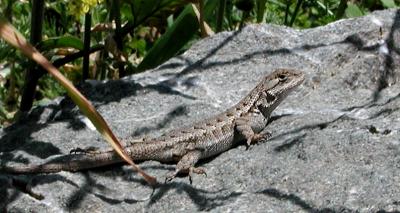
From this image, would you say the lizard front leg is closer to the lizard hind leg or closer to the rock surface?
the rock surface

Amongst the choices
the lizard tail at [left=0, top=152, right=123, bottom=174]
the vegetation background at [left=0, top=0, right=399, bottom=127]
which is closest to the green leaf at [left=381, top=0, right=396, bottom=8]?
the vegetation background at [left=0, top=0, right=399, bottom=127]

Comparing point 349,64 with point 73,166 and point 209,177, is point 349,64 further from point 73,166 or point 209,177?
point 73,166

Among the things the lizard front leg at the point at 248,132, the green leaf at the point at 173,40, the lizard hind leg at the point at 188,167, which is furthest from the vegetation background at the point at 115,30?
the lizard front leg at the point at 248,132

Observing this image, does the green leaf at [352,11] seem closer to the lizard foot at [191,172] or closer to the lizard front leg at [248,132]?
the lizard front leg at [248,132]

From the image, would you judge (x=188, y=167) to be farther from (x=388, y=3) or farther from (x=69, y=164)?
(x=388, y=3)

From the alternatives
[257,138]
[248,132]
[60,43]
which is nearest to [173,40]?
[60,43]

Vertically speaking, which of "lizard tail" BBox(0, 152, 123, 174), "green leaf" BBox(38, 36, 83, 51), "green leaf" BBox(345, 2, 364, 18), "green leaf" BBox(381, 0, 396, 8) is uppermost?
"green leaf" BBox(38, 36, 83, 51)
